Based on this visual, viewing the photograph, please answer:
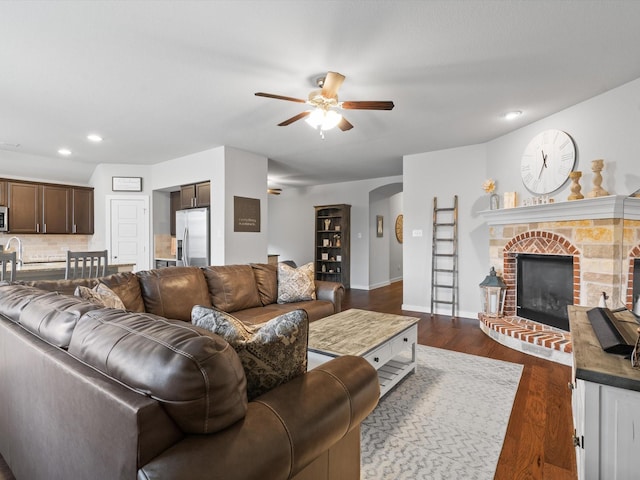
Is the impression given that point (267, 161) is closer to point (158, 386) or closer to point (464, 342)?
point (464, 342)

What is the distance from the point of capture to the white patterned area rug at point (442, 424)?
1704 mm

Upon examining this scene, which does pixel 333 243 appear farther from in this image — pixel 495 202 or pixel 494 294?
pixel 494 294

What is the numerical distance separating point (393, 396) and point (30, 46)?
3605 millimetres

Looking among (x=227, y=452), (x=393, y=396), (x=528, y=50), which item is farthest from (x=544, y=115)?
(x=227, y=452)

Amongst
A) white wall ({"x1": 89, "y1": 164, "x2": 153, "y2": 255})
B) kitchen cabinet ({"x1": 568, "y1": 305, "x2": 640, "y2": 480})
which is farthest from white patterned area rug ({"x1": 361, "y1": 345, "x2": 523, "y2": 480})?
white wall ({"x1": 89, "y1": 164, "x2": 153, "y2": 255})

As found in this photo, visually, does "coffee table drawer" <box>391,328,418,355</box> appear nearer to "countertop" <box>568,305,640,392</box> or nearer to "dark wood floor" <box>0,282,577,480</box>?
"dark wood floor" <box>0,282,577,480</box>

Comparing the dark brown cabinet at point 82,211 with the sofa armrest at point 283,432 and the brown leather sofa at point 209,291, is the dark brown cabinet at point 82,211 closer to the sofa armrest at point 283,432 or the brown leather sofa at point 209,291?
the brown leather sofa at point 209,291

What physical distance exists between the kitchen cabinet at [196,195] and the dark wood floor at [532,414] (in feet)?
12.2

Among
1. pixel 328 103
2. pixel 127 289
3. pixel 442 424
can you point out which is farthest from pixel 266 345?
pixel 328 103

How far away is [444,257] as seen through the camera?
511 cm

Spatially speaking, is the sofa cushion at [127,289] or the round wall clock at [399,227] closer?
the sofa cushion at [127,289]

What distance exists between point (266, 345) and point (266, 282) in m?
2.56

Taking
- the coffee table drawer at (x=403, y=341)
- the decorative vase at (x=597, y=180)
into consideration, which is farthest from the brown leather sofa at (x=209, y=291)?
the decorative vase at (x=597, y=180)

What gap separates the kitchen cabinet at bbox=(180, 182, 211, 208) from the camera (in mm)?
5153
